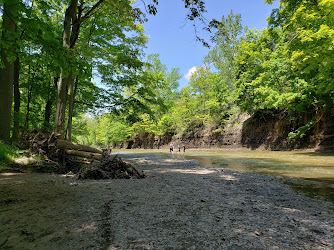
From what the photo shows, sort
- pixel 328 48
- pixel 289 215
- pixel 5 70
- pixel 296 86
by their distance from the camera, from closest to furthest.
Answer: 1. pixel 289 215
2. pixel 5 70
3. pixel 328 48
4. pixel 296 86

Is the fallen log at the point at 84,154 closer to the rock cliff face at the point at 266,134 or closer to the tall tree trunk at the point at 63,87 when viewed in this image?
the tall tree trunk at the point at 63,87

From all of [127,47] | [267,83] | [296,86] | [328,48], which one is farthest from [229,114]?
[127,47]

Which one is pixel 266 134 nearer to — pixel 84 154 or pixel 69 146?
pixel 84 154

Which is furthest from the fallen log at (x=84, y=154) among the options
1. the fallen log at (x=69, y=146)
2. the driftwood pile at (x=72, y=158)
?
the fallen log at (x=69, y=146)

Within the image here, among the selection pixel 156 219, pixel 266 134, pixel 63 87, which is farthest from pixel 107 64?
pixel 266 134

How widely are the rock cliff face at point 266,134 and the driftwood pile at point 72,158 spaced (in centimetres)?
2054

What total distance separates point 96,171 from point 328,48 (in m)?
13.8

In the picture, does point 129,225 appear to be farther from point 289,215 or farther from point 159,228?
point 289,215

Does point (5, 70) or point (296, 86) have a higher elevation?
point (296, 86)

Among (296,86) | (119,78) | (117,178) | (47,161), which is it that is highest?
(296,86)

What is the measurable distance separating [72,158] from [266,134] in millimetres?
24137

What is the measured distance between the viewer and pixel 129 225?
2535mm

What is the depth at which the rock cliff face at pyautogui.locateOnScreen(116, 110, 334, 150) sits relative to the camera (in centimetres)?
1852

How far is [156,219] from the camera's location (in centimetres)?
277
